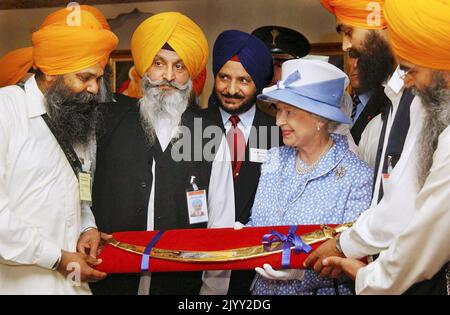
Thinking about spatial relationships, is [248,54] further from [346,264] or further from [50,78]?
[346,264]

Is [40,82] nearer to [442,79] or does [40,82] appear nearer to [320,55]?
[320,55]

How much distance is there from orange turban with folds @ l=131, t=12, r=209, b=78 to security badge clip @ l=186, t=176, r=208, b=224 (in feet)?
2.19

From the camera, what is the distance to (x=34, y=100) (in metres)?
3.25

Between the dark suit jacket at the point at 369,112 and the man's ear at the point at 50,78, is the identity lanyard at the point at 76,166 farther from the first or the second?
the dark suit jacket at the point at 369,112

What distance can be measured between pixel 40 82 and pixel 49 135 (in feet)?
0.93

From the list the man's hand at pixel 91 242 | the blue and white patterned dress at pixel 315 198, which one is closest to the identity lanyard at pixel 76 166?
Result: the man's hand at pixel 91 242

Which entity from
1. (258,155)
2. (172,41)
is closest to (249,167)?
(258,155)

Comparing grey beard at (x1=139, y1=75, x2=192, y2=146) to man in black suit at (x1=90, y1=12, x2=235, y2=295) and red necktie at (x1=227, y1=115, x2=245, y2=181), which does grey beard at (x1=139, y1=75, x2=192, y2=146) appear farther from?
red necktie at (x1=227, y1=115, x2=245, y2=181)

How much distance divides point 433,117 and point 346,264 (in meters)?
0.67
